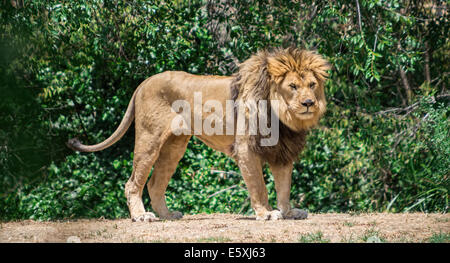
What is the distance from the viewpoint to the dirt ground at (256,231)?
431 centimetres

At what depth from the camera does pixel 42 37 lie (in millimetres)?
6566

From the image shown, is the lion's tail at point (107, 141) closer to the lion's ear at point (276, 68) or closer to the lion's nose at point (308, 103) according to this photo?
the lion's ear at point (276, 68)

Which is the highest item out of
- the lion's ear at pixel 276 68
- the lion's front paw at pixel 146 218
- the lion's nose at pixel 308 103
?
the lion's ear at pixel 276 68

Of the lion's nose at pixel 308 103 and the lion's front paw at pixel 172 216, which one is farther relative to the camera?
the lion's front paw at pixel 172 216

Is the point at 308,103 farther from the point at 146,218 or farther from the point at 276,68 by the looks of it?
the point at 146,218

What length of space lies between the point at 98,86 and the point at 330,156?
3088 millimetres

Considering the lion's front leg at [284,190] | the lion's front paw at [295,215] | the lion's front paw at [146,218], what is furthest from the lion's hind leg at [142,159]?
the lion's front paw at [295,215]

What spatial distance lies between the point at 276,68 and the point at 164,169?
1626 millimetres

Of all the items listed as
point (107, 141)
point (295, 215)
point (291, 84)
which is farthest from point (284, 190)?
point (107, 141)

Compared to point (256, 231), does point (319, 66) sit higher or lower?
higher

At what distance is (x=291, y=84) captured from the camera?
5324mm

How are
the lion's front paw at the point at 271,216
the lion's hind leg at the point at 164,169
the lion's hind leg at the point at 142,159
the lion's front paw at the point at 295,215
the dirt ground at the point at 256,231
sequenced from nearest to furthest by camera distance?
the dirt ground at the point at 256,231 < the lion's front paw at the point at 271,216 < the lion's front paw at the point at 295,215 < the lion's hind leg at the point at 142,159 < the lion's hind leg at the point at 164,169

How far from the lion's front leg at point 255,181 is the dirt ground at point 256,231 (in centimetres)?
17
